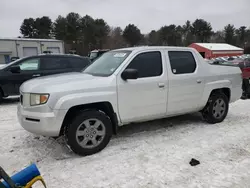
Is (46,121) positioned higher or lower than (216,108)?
higher

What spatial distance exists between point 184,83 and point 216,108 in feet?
4.06

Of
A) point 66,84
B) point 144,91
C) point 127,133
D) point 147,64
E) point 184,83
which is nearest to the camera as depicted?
point 66,84

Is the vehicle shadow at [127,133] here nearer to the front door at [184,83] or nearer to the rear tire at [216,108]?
the rear tire at [216,108]

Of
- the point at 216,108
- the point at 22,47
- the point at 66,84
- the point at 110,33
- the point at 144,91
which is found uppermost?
the point at 110,33

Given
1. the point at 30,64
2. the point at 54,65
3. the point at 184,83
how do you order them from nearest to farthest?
the point at 184,83 < the point at 30,64 < the point at 54,65

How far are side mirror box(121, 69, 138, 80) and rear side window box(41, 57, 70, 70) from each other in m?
5.22

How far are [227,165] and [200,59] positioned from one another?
2.52 m

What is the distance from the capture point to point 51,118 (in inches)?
141

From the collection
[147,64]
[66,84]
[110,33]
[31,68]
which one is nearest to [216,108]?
[147,64]

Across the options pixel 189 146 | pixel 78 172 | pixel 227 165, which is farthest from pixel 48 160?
pixel 227 165

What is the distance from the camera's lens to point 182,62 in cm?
499

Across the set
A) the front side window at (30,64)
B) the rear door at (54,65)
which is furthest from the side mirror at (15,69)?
the rear door at (54,65)

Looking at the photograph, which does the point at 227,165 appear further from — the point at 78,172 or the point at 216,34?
the point at 216,34

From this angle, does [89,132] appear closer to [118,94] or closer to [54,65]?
[118,94]
